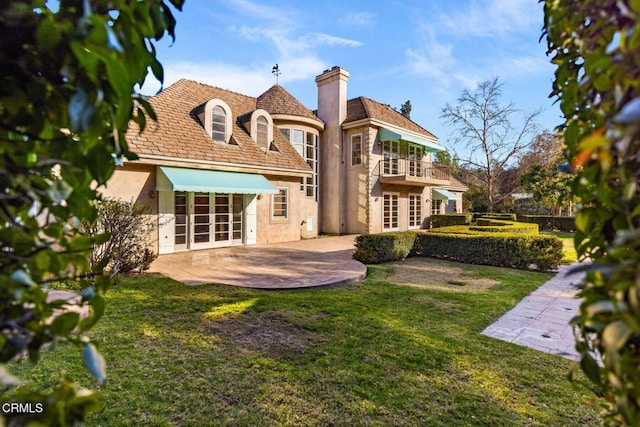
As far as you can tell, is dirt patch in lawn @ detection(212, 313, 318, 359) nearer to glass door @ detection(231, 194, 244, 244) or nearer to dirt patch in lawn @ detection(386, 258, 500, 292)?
dirt patch in lawn @ detection(386, 258, 500, 292)

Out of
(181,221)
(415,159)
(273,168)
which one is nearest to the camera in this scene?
(181,221)

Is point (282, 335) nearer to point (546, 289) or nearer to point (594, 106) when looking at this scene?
point (594, 106)

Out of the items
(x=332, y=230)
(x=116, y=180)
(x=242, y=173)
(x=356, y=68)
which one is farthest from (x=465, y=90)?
(x=116, y=180)

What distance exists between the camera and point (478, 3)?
13.6m

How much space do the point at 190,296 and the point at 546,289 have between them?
36.8ft

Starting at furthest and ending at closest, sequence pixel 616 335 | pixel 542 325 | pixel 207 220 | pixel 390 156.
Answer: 1. pixel 390 156
2. pixel 207 220
3. pixel 542 325
4. pixel 616 335

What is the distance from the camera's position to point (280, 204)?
21016mm

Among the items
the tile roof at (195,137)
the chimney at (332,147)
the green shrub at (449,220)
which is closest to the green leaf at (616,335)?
the tile roof at (195,137)

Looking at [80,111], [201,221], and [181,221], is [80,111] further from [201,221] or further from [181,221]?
[201,221]

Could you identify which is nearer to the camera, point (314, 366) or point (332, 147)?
point (314, 366)

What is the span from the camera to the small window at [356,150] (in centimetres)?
2642

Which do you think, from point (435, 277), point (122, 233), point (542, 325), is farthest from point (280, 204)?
point (542, 325)

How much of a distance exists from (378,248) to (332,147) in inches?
572

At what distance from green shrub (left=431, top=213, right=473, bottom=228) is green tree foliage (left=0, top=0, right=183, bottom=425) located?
34.3 meters
